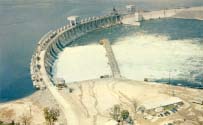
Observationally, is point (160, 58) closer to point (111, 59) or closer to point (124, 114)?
point (111, 59)

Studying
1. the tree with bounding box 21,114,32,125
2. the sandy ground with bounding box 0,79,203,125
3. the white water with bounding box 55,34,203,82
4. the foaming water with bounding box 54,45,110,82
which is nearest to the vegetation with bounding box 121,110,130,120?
the sandy ground with bounding box 0,79,203,125

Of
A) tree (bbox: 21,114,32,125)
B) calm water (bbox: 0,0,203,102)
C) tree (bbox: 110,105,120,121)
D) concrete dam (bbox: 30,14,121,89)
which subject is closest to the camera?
tree (bbox: 110,105,120,121)

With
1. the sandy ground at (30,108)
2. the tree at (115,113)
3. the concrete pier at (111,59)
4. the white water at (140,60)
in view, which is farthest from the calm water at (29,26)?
the tree at (115,113)

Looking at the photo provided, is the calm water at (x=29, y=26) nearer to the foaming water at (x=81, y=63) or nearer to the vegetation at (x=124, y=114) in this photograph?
the foaming water at (x=81, y=63)

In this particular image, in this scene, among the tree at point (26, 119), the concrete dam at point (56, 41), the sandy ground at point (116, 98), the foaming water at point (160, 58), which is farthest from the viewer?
the concrete dam at point (56, 41)

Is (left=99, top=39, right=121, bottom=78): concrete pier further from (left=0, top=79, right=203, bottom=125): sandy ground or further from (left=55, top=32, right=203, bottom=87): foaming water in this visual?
(left=0, top=79, right=203, bottom=125): sandy ground
